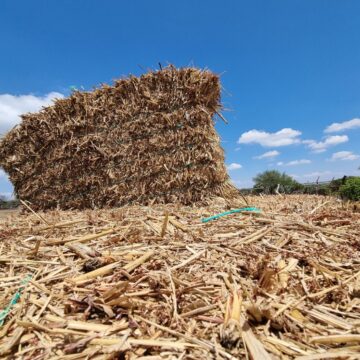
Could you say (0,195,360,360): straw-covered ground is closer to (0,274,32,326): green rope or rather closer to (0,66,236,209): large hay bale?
(0,274,32,326): green rope

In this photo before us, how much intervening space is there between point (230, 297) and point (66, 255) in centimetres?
155

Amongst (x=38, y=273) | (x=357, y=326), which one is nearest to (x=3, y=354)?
(x=38, y=273)

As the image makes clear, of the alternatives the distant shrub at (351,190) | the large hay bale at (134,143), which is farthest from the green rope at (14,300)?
the distant shrub at (351,190)

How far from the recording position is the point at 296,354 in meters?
1.36

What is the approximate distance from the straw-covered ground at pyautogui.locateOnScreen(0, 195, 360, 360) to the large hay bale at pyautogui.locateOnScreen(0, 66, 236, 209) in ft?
8.25

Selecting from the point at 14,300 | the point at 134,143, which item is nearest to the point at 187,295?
the point at 14,300

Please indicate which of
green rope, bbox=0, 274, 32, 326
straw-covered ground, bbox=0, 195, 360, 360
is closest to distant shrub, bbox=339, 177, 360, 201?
straw-covered ground, bbox=0, 195, 360, 360

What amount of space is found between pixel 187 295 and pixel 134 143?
166 inches

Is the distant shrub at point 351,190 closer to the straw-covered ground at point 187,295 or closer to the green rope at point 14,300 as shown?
the straw-covered ground at point 187,295

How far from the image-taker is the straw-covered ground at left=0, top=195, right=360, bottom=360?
1431 millimetres

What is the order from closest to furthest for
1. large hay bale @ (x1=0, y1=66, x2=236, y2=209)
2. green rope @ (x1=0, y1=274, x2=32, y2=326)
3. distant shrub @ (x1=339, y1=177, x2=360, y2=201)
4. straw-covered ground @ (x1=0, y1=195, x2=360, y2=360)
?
straw-covered ground @ (x1=0, y1=195, x2=360, y2=360)
green rope @ (x1=0, y1=274, x2=32, y2=326)
large hay bale @ (x1=0, y1=66, x2=236, y2=209)
distant shrub @ (x1=339, y1=177, x2=360, y2=201)

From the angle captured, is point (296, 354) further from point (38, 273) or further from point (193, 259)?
point (38, 273)

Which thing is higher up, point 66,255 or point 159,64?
point 159,64

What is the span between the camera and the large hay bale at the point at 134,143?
17.7ft
